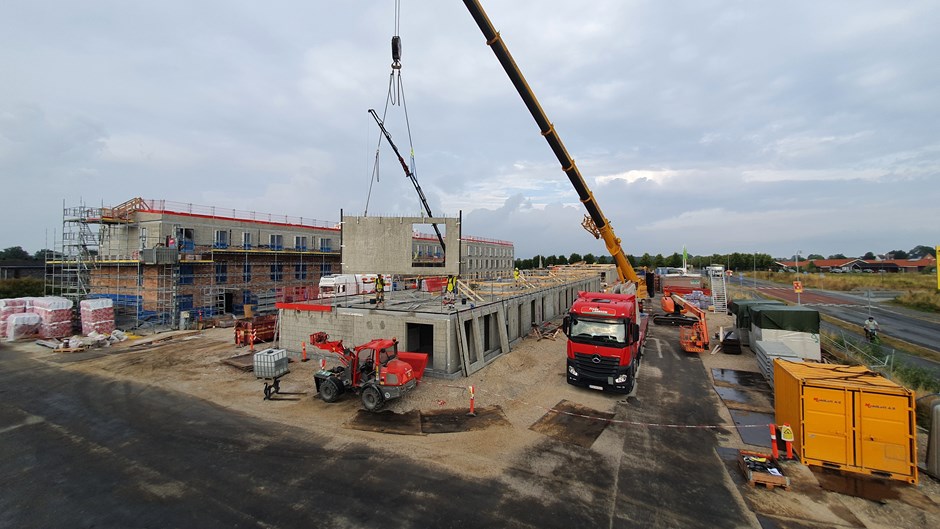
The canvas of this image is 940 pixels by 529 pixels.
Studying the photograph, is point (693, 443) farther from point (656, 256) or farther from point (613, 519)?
point (656, 256)

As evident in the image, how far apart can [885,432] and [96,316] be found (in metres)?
40.5

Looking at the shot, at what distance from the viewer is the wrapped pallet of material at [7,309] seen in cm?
2622

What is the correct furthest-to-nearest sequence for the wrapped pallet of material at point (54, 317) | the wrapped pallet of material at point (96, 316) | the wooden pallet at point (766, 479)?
the wrapped pallet of material at point (54, 317), the wrapped pallet of material at point (96, 316), the wooden pallet at point (766, 479)

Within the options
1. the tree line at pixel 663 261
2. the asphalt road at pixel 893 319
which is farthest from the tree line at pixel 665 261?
the asphalt road at pixel 893 319

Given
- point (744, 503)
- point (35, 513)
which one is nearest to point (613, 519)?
point (744, 503)

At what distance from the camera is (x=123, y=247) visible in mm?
33219

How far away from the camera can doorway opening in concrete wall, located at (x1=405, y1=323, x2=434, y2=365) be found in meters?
19.9

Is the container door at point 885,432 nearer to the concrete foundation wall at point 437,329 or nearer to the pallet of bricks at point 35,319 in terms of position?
the concrete foundation wall at point 437,329

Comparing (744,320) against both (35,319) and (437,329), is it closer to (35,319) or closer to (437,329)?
(437,329)

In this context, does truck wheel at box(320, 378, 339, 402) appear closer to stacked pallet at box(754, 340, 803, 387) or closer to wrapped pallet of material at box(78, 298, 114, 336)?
stacked pallet at box(754, 340, 803, 387)

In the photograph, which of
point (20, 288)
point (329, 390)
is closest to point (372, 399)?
point (329, 390)

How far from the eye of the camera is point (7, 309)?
1048 inches

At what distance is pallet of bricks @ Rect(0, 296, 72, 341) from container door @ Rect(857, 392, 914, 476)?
43.0m

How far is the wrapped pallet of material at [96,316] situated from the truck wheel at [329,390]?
2390 cm
